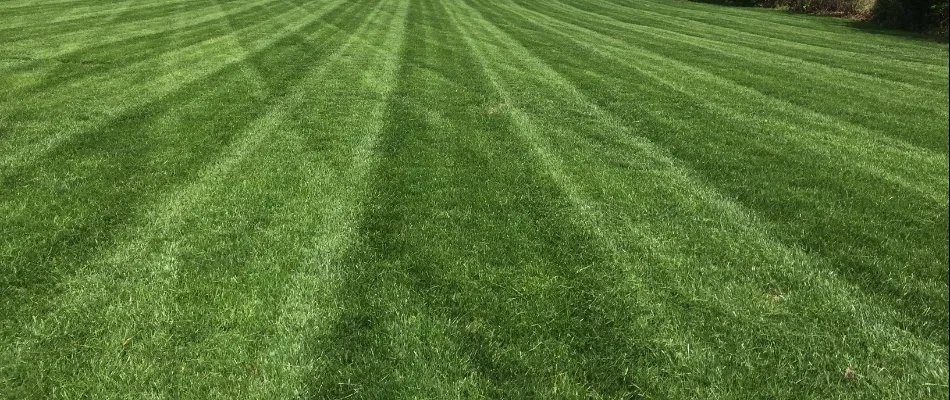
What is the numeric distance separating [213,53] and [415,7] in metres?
20.5

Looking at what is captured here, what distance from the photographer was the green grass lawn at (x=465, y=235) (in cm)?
408

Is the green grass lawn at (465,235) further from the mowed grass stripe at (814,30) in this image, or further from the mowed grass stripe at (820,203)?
the mowed grass stripe at (814,30)

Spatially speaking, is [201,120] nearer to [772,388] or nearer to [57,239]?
[57,239]

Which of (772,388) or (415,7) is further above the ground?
(415,7)

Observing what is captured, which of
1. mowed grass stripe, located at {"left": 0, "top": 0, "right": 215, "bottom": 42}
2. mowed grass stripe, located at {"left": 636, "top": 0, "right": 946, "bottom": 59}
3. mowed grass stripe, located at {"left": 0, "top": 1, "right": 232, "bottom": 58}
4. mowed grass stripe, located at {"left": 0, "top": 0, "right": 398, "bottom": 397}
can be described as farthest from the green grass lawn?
mowed grass stripe, located at {"left": 636, "top": 0, "right": 946, "bottom": 59}

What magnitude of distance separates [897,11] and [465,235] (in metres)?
27.1

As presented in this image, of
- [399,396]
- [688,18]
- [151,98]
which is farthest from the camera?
[688,18]

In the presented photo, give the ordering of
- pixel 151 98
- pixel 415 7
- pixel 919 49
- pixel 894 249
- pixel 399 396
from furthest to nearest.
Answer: pixel 415 7
pixel 919 49
pixel 151 98
pixel 894 249
pixel 399 396

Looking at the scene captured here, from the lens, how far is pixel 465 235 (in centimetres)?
607

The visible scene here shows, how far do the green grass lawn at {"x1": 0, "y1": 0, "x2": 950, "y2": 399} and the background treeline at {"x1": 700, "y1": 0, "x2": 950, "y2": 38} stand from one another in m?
12.9

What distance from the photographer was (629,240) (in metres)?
6.01

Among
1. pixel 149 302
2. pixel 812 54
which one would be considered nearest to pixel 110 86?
pixel 149 302

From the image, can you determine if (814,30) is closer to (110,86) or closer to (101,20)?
(110,86)


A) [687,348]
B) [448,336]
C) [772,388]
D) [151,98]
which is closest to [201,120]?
[151,98]
